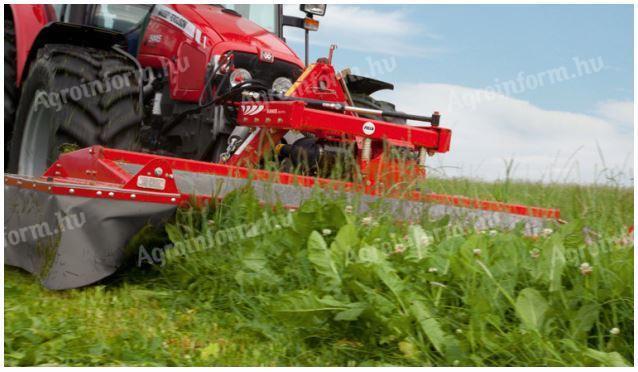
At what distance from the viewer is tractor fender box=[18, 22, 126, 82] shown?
511 centimetres

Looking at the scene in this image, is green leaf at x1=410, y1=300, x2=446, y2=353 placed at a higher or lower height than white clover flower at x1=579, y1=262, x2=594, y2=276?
lower

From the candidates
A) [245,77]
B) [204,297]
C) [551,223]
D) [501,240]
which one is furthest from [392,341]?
[245,77]

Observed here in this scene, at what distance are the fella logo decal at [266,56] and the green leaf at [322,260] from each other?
9.21ft

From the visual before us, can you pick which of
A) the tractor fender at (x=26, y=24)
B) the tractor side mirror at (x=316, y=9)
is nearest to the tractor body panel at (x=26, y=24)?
the tractor fender at (x=26, y=24)

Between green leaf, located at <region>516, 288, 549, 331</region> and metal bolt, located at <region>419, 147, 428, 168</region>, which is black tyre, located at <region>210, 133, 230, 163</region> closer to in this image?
metal bolt, located at <region>419, 147, 428, 168</region>

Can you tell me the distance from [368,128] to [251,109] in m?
0.77

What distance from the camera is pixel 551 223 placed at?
13.5 feet

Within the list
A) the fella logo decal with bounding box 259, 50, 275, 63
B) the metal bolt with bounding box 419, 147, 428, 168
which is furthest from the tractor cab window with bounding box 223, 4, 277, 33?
the metal bolt with bounding box 419, 147, 428, 168

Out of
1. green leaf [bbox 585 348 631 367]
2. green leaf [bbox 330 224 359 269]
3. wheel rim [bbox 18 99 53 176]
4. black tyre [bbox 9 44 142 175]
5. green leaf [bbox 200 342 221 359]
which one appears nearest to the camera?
green leaf [bbox 585 348 631 367]

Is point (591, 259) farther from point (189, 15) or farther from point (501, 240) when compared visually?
point (189, 15)

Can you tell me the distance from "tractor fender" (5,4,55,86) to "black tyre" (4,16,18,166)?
0.07 metres

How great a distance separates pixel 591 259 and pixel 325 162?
6.90 ft

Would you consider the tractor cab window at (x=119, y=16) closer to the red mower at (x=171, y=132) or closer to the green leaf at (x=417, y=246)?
the red mower at (x=171, y=132)

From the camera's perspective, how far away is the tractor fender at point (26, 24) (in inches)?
229
